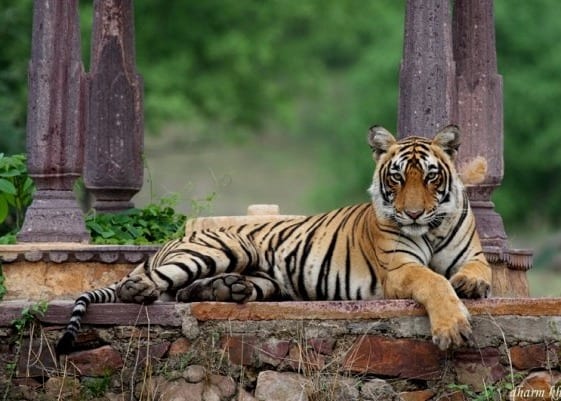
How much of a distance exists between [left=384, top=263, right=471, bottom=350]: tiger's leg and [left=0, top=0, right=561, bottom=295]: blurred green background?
2.98 meters

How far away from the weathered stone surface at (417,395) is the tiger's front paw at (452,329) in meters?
0.38

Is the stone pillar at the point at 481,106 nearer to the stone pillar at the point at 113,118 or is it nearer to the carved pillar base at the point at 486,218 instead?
the carved pillar base at the point at 486,218

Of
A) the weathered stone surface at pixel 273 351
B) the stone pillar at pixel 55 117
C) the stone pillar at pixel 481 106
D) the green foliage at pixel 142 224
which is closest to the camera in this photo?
the weathered stone surface at pixel 273 351

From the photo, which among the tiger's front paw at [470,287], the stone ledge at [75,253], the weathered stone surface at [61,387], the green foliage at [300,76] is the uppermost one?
the green foliage at [300,76]

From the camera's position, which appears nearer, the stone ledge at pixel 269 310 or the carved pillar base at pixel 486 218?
the stone ledge at pixel 269 310

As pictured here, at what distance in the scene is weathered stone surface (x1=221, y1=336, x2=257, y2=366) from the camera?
962 cm

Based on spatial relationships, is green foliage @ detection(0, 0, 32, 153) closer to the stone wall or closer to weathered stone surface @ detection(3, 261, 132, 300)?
weathered stone surface @ detection(3, 261, 132, 300)

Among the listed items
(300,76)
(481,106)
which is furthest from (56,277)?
(300,76)

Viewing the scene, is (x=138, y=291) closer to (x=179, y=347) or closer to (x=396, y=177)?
(x=179, y=347)

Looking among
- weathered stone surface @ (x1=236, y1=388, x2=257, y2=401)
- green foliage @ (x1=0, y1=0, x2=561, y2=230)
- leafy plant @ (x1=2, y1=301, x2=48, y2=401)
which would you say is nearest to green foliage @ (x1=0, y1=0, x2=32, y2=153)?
green foliage @ (x1=0, y1=0, x2=561, y2=230)

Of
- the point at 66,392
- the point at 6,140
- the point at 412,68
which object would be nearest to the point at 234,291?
the point at 66,392

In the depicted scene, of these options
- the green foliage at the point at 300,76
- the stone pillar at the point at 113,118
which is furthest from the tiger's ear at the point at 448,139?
the green foliage at the point at 300,76

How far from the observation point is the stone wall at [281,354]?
930 cm

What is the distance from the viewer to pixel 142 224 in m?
12.6
